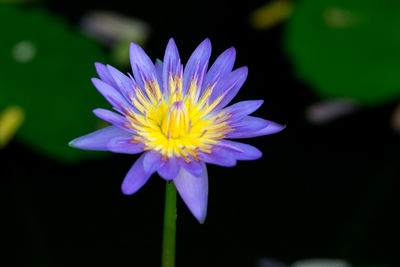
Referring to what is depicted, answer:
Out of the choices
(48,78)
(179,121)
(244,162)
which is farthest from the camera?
(48,78)

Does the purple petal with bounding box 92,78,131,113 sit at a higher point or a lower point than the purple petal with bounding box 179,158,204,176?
higher

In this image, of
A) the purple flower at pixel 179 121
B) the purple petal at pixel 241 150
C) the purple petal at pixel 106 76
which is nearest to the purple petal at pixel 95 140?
the purple flower at pixel 179 121

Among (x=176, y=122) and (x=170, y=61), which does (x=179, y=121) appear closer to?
(x=176, y=122)

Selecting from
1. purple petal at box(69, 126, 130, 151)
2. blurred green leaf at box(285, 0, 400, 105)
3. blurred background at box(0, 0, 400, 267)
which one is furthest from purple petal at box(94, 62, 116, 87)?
blurred green leaf at box(285, 0, 400, 105)

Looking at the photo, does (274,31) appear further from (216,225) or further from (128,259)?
(128,259)

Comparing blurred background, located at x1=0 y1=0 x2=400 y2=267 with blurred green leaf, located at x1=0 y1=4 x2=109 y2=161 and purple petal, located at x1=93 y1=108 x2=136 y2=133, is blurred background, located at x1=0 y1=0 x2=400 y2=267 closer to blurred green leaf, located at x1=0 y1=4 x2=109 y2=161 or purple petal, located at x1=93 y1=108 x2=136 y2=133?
blurred green leaf, located at x1=0 y1=4 x2=109 y2=161

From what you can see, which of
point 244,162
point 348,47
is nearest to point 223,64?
point 244,162
